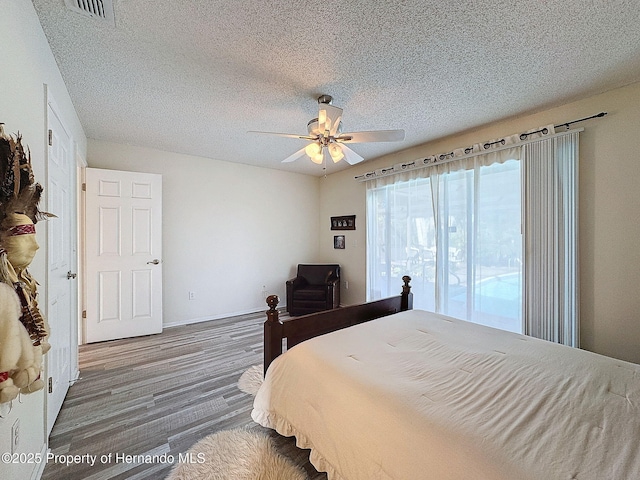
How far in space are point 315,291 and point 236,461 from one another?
110 inches

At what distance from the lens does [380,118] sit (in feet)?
9.03

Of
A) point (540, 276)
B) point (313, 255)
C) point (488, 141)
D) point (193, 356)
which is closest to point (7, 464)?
point (193, 356)

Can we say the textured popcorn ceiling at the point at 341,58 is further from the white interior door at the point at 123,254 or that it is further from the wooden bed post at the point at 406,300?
the wooden bed post at the point at 406,300

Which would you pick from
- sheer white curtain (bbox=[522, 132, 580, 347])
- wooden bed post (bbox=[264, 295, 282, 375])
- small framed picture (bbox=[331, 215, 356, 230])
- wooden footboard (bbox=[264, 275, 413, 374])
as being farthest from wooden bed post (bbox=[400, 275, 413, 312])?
small framed picture (bbox=[331, 215, 356, 230])

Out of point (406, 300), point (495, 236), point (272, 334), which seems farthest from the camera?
point (495, 236)

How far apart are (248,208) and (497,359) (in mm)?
3955

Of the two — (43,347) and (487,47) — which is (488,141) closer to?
(487,47)

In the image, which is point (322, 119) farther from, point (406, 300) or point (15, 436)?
point (15, 436)

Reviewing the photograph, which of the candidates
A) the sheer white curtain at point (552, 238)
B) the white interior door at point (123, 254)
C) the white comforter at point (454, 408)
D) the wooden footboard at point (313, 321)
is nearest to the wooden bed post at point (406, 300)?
the wooden footboard at point (313, 321)

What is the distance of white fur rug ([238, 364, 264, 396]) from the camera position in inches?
88.9

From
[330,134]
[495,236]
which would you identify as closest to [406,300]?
[495,236]

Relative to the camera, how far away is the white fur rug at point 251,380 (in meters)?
2.26

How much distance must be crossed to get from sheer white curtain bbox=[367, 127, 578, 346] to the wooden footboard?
0.94 meters

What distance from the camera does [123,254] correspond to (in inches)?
134
